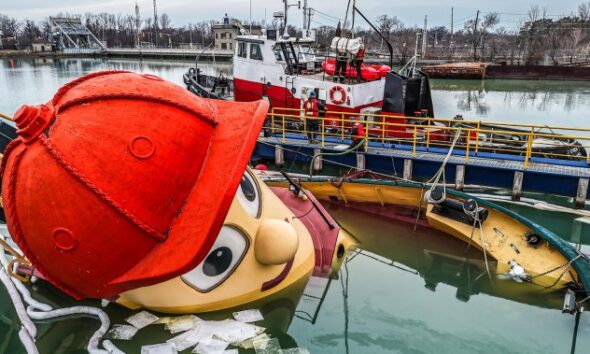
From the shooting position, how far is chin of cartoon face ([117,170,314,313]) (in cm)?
507

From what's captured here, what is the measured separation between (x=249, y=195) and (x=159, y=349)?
2091 mm

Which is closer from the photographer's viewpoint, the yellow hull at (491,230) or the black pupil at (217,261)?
the black pupil at (217,261)

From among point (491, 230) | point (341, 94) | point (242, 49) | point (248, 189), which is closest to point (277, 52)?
point (242, 49)

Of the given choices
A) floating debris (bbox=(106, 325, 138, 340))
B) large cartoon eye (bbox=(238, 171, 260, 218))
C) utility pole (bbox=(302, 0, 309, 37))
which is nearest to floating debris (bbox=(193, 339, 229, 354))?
floating debris (bbox=(106, 325, 138, 340))

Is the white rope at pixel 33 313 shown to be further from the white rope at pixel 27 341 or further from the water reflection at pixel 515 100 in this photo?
the water reflection at pixel 515 100

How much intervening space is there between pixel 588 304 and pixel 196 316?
5.26m

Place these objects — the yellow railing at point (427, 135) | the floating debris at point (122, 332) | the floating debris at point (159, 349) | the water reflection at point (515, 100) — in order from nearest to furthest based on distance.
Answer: the floating debris at point (159, 349) → the floating debris at point (122, 332) → the yellow railing at point (427, 135) → the water reflection at point (515, 100)

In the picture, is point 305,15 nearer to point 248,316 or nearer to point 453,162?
point 453,162

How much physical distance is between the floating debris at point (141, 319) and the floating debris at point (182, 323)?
244 millimetres

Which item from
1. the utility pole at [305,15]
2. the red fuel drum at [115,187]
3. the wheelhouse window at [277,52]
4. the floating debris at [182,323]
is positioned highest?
the utility pole at [305,15]

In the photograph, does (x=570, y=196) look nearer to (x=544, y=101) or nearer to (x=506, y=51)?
(x=544, y=101)

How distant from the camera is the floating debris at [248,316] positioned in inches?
225

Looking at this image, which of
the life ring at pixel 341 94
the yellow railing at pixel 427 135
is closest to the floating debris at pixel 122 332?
the yellow railing at pixel 427 135

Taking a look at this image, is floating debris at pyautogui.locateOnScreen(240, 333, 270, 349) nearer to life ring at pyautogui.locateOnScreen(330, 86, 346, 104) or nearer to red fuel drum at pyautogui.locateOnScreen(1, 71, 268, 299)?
red fuel drum at pyautogui.locateOnScreen(1, 71, 268, 299)
